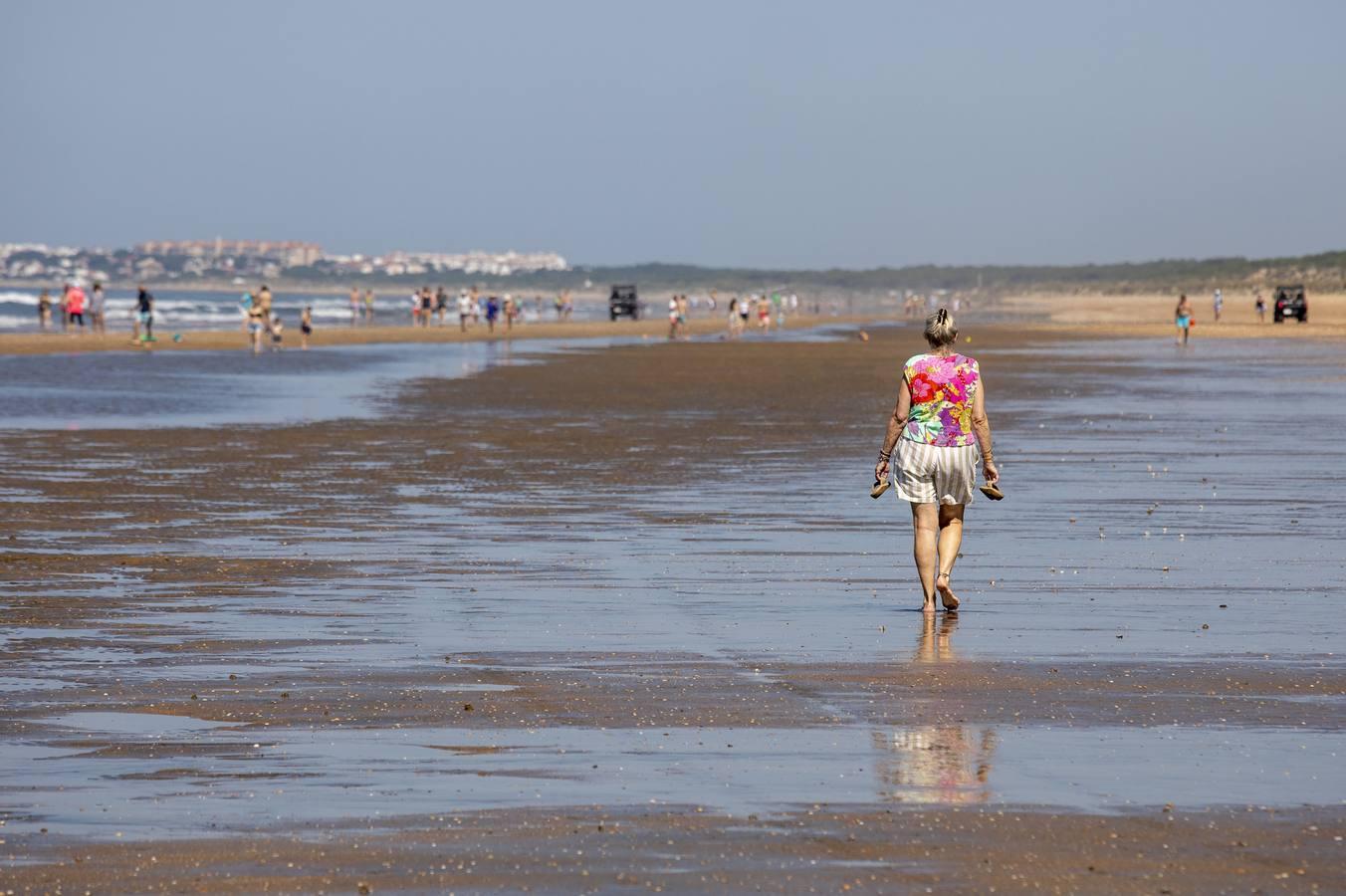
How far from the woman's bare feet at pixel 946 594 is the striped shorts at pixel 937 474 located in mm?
497

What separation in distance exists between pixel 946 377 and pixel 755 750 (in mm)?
4598

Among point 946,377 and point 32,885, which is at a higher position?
point 946,377

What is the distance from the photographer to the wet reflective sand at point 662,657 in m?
6.98

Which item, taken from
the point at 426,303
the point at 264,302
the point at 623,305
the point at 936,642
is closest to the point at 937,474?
the point at 936,642

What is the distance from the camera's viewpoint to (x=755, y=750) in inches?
313

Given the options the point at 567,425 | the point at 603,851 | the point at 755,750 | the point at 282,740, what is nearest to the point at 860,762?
the point at 755,750

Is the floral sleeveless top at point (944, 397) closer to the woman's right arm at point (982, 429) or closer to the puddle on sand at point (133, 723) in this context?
the woman's right arm at point (982, 429)

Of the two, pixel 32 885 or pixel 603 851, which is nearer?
pixel 32 885

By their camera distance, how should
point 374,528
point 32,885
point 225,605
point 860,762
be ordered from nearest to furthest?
point 32,885
point 860,762
point 225,605
point 374,528

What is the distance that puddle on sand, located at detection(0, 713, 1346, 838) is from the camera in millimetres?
7035

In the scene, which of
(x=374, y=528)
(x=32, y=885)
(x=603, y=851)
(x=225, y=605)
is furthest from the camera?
(x=374, y=528)

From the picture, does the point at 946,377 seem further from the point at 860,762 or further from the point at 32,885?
the point at 32,885

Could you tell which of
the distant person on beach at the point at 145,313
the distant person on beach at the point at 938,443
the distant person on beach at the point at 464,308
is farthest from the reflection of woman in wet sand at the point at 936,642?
the distant person on beach at the point at 464,308

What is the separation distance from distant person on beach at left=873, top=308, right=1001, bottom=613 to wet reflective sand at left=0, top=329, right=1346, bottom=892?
0.48 meters
